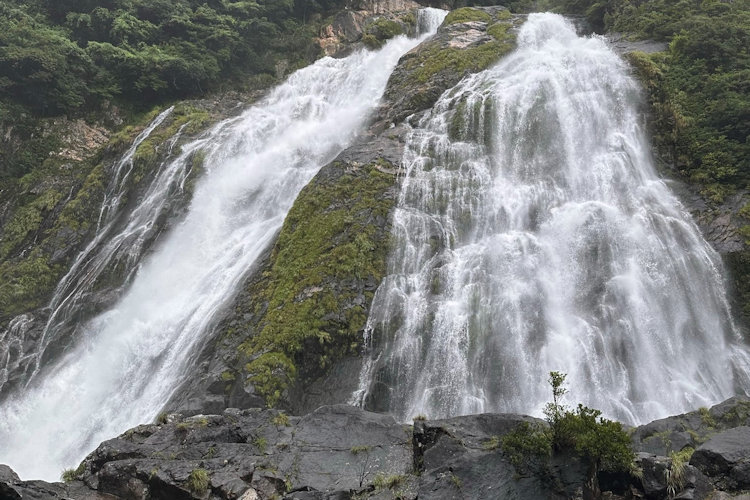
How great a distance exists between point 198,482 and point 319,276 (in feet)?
23.1

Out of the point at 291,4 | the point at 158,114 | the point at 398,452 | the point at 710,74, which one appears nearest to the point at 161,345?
the point at 398,452

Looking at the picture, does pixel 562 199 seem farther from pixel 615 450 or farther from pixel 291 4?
pixel 291 4

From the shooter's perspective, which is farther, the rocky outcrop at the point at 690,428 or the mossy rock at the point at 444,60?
the mossy rock at the point at 444,60

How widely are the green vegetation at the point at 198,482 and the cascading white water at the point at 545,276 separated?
4.65 metres

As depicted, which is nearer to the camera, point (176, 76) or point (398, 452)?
point (398, 452)

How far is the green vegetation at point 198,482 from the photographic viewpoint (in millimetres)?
7980

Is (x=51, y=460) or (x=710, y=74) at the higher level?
(x=710, y=74)

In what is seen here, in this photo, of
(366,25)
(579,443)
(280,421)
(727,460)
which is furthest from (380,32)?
(727,460)

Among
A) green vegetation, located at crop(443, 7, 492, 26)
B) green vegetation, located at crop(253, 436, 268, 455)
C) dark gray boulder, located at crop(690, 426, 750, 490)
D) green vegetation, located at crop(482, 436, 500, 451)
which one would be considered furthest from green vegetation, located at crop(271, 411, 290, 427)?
green vegetation, located at crop(443, 7, 492, 26)

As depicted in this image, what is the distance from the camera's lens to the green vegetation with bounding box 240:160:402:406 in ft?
41.9

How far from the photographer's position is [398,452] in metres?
8.60

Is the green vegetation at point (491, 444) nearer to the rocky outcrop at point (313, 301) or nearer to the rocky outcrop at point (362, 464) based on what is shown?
the rocky outcrop at point (362, 464)

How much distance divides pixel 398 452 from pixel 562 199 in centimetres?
1041

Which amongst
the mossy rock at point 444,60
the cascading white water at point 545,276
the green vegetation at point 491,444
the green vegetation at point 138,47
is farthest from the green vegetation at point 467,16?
the green vegetation at point 491,444
